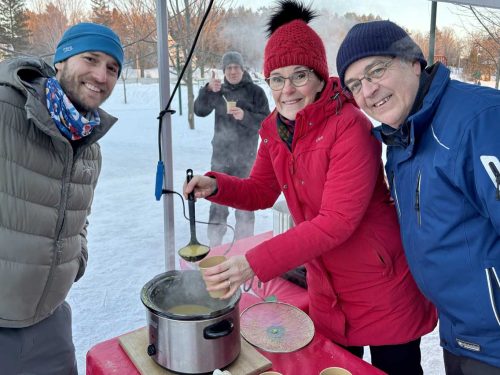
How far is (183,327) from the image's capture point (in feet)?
3.64

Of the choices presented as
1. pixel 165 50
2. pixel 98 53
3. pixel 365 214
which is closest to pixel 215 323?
pixel 365 214

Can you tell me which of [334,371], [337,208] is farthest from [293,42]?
[334,371]

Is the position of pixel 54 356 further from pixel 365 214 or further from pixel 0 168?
pixel 365 214

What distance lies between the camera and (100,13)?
418 cm

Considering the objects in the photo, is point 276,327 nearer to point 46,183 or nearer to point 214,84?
point 46,183

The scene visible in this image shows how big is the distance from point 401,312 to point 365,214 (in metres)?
0.39

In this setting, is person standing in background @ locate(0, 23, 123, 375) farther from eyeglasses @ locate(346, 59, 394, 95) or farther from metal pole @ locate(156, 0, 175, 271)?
eyeglasses @ locate(346, 59, 394, 95)

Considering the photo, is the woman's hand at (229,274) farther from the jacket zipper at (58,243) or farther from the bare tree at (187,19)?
the bare tree at (187,19)

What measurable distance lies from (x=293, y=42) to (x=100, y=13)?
11.6ft

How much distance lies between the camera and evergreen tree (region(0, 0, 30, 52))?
378 centimetres

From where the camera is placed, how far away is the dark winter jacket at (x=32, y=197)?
1.34 metres

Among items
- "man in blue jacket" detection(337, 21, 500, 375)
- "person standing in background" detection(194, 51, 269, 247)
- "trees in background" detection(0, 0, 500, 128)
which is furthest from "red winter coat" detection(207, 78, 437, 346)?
"person standing in background" detection(194, 51, 269, 247)

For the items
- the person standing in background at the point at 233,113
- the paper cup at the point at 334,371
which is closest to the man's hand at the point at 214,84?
the person standing in background at the point at 233,113

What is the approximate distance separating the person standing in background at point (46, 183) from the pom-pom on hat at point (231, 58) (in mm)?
2237
